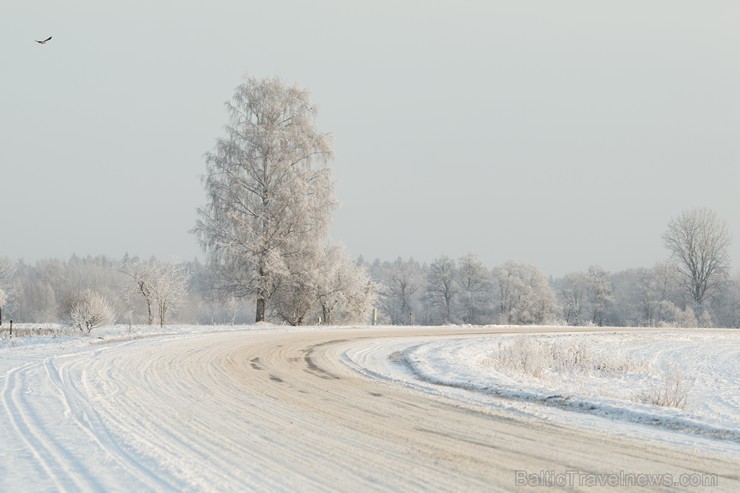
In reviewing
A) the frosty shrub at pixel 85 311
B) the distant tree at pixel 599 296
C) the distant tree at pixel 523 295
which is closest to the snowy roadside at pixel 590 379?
the frosty shrub at pixel 85 311

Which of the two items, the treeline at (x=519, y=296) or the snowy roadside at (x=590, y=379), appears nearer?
the snowy roadside at (x=590, y=379)

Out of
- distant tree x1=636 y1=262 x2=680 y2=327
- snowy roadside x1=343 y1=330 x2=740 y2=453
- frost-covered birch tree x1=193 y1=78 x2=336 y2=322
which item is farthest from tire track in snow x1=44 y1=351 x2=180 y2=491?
distant tree x1=636 y1=262 x2=680 y2=327

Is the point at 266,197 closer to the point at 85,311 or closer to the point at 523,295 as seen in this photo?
the point at 85,311

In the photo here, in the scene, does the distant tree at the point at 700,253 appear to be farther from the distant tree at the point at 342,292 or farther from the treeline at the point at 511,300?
the distant tree at the point at 342,292

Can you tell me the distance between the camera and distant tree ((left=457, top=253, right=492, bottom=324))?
8412cm

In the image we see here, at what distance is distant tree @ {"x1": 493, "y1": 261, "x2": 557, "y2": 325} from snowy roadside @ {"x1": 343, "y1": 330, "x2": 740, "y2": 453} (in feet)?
167

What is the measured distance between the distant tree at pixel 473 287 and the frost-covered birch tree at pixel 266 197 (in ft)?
172

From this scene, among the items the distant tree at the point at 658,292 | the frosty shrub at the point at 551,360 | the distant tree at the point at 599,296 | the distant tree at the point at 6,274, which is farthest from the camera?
the distant tree at the point at 599,296

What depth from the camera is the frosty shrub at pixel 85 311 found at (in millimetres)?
28516

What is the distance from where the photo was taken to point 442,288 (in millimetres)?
86312

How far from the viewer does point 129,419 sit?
25.2ft

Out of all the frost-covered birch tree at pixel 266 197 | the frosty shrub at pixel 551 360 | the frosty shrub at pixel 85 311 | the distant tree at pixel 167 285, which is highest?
the frost-covered birch tree at pixel 266 197

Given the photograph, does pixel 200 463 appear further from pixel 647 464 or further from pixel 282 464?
pixel 647 464

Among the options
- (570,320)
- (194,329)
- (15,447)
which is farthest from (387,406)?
(570,320)
